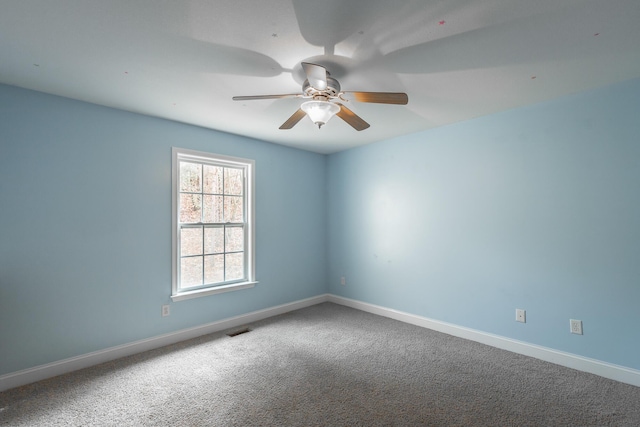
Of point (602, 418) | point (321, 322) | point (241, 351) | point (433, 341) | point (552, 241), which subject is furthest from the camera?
point (321, 322)

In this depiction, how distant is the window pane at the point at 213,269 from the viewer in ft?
11.9

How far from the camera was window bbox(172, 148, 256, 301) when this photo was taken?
11.2ft

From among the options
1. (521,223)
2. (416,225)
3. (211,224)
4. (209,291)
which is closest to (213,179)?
(211,224)

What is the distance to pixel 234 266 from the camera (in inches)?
154

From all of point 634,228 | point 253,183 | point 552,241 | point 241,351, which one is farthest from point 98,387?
point 634,228

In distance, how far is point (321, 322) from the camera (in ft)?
12.8

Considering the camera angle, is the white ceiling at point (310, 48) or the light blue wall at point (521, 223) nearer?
the white ceiling at point (310, 48)

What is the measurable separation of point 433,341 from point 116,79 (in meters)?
3.84

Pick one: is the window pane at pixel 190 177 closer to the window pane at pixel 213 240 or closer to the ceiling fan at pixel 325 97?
the window pane at pixel 213 240

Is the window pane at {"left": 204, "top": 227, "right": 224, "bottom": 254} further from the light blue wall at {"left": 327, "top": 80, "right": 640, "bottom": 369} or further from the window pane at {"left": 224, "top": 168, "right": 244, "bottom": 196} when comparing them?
the light blue wall at {"left": 327, "top": 80, "right": 640, "bottom": 369}

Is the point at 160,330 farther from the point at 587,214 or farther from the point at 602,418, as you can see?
the point at 587,214

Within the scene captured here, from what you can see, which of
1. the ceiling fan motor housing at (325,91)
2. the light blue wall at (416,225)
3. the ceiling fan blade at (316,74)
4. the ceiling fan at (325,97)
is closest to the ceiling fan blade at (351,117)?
the ceiling fan at (325,97)

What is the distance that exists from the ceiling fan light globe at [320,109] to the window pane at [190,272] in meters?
2.25

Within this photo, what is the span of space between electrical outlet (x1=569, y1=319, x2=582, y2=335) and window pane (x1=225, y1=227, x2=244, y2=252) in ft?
11.7
